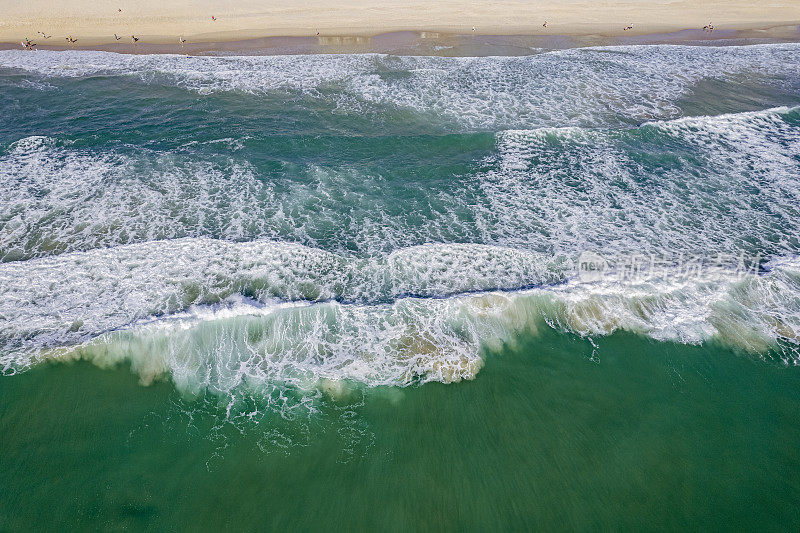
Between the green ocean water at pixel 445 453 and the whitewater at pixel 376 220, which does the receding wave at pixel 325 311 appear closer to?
the whitewater at pixel 376 220

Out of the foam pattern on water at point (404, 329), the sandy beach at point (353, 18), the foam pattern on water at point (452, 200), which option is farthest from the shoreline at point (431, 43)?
the foam pattern on water at point (404, 329)

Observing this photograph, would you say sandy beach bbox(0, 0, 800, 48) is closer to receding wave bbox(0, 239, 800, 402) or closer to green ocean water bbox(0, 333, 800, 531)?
receding wave bbox(0, 239, 800, 402)

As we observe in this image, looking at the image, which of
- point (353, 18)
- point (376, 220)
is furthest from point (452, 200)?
point (353, 18)

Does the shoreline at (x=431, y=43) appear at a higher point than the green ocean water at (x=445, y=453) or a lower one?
higher

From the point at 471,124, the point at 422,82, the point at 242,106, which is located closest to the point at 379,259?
the point at 471,124

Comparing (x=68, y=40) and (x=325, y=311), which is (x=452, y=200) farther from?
(x=68, y=40)

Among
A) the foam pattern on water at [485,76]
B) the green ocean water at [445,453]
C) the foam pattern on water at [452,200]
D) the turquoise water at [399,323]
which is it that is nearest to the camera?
the green ocean water at [445,453]
